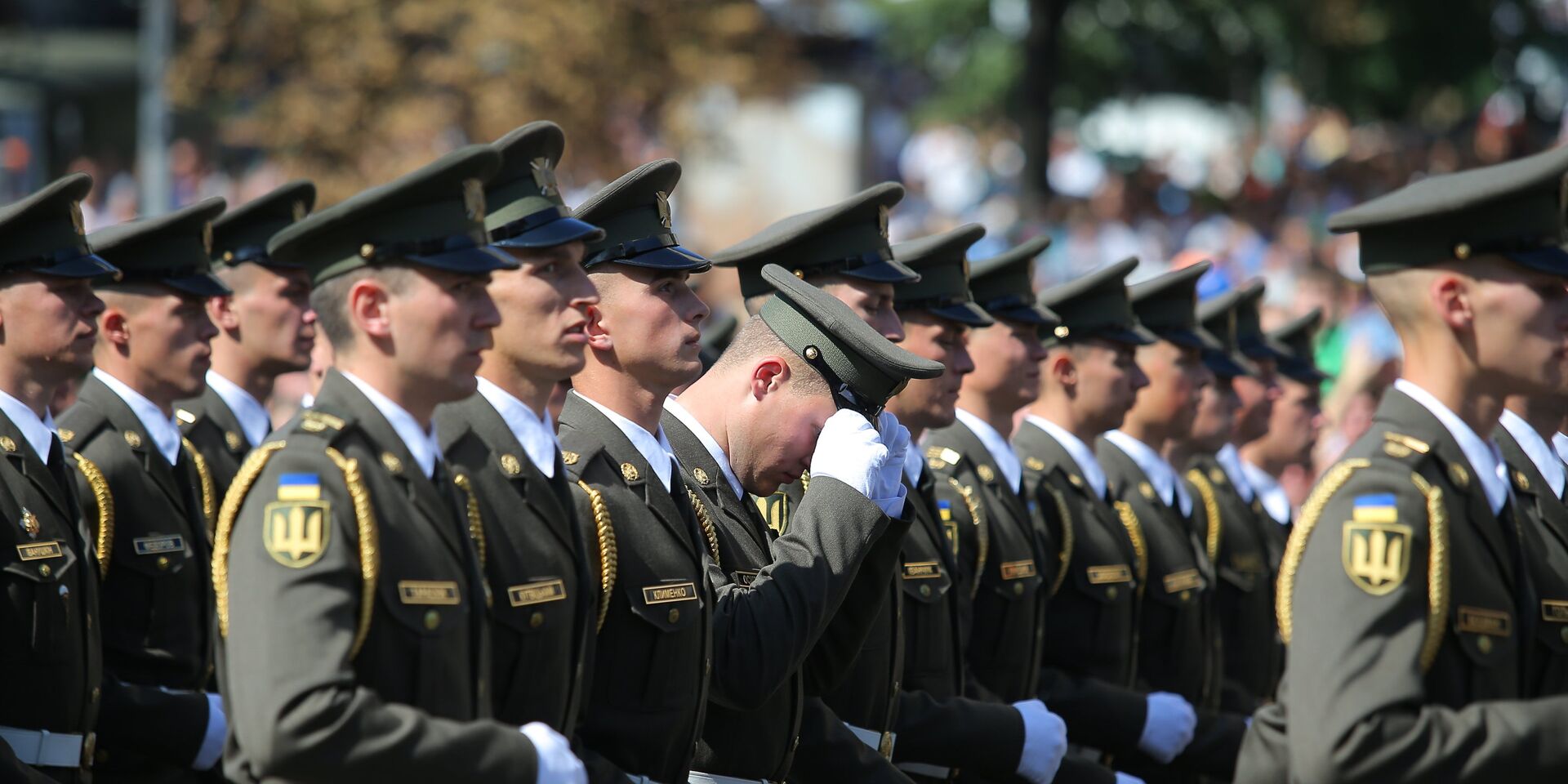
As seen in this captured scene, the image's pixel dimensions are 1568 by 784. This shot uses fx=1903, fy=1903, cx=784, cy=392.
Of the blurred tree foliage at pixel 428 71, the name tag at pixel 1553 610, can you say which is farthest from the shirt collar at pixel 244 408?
the blurred tree foliage at pixel 428 71

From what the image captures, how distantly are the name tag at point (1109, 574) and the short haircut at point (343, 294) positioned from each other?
11.4 feet

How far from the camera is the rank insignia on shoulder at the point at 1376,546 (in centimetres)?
358

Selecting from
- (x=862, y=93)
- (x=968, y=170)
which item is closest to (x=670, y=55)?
(x=968, y=170)

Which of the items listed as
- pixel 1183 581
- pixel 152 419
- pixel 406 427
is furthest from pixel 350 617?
pixel 1183 581

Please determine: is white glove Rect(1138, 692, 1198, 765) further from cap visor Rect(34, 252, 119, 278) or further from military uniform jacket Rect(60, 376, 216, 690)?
cap visor Rect(34, 252, 119, 278)

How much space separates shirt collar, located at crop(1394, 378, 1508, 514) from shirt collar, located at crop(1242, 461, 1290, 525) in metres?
4.78

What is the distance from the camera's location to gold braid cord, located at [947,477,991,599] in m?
6.08

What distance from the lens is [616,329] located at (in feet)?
15.5

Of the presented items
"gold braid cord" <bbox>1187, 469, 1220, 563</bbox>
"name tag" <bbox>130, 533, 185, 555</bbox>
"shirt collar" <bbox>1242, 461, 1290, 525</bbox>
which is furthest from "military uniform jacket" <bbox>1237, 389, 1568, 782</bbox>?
"shirt collar" <bbox>1242, 461, 1290, 525</bbox>

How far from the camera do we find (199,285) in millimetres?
6164

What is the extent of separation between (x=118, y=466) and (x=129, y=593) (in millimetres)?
402

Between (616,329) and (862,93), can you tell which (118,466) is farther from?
(862,93)

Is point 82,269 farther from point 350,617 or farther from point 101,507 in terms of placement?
point 350,617

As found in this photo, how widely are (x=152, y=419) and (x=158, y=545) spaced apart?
1.83 feet
